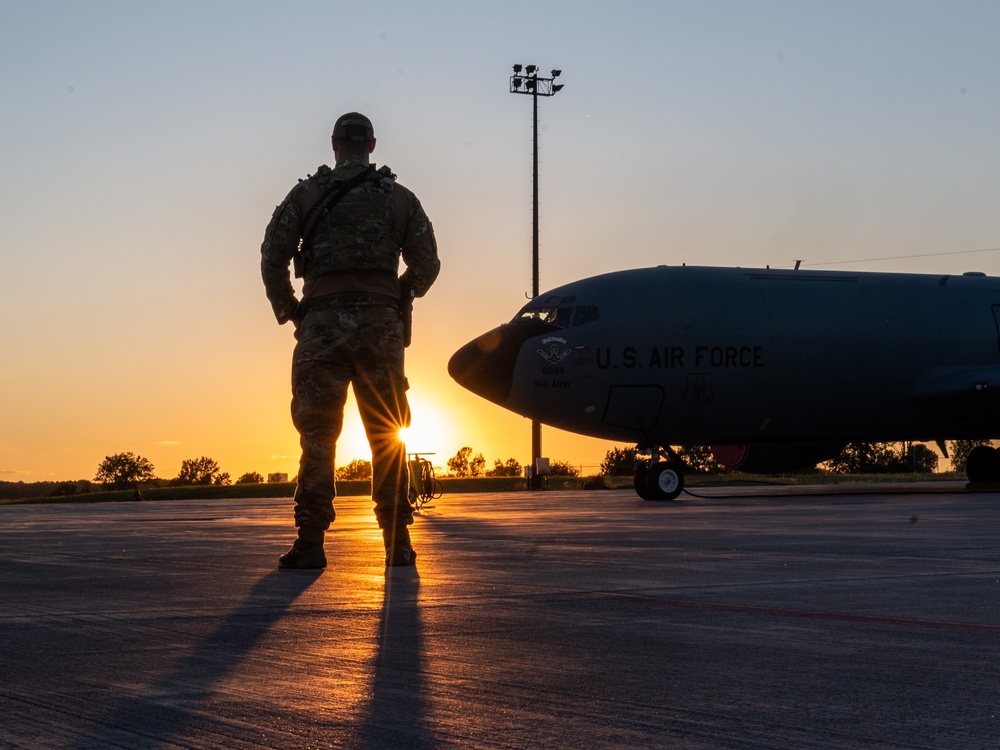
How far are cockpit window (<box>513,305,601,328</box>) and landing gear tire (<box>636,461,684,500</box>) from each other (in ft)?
8.75

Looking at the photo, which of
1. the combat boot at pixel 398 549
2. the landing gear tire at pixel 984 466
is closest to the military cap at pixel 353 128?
the combat boot at pixel 398 549

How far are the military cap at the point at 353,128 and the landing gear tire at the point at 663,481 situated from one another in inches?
592

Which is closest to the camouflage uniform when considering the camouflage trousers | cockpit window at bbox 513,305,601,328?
the camouflage trousers

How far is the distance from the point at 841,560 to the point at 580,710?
5193mm

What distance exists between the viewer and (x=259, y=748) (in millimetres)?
2979

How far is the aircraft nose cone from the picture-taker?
22391 mm

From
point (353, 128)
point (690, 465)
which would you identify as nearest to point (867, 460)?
point (690, 465)

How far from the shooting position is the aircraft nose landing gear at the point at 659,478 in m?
22.6

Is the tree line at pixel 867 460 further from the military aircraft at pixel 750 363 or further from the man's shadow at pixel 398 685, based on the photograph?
the man's shadow at pixel 398 685

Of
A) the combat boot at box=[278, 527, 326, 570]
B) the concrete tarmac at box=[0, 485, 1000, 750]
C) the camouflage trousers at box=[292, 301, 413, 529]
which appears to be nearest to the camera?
the concrete tarmac at box=[0, 485, 1000, 750]

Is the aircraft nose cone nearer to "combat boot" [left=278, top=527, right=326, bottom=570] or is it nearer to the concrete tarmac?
the concrete tarmac

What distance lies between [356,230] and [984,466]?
21.5 metres

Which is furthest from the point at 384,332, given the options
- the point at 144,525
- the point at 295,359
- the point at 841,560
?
the point at 144,525

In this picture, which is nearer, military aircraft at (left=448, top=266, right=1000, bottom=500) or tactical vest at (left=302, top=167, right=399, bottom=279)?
tactical vest at (left=302, top=167, right=399, bottom=279)
